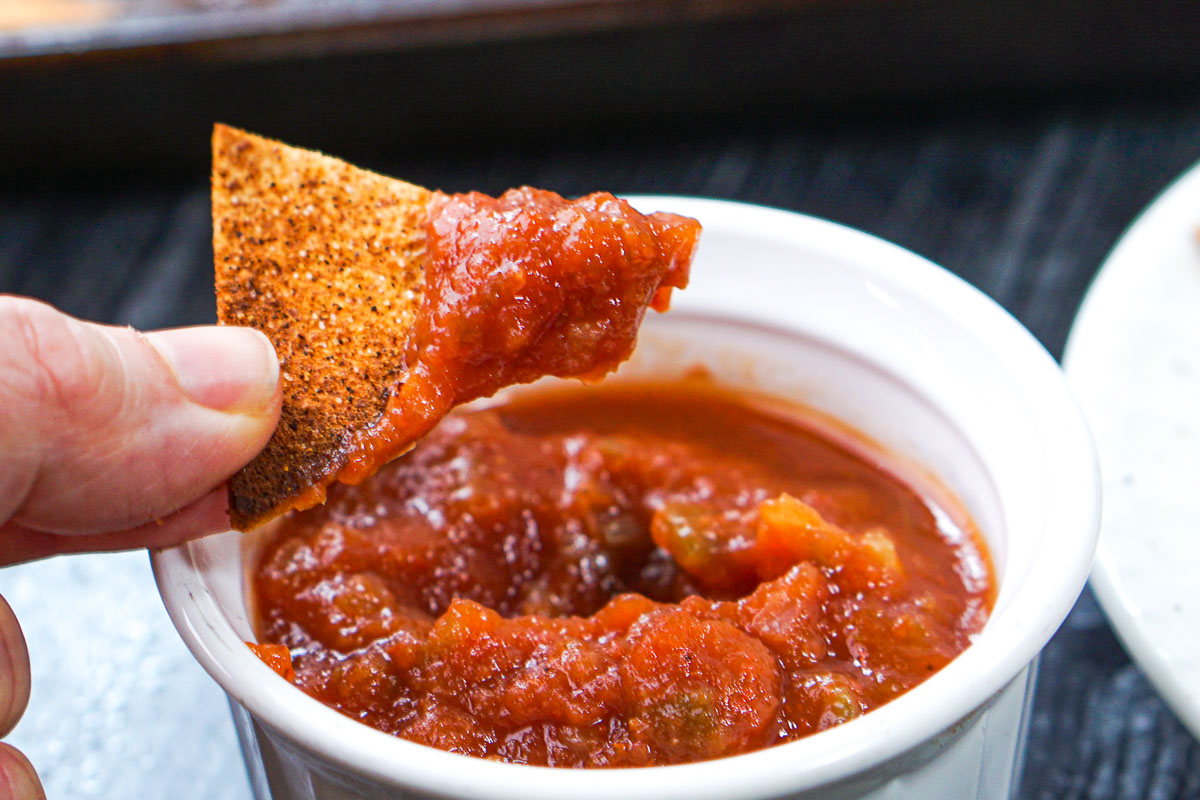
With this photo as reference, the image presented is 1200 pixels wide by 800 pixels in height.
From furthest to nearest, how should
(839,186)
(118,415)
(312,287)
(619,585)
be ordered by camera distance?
(839,186) → (619,585) → (312,287) → (118,415)

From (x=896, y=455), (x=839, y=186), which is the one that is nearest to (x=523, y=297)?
(x=896, y=455)

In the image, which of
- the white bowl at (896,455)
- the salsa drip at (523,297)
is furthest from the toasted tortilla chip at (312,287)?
the white bowl at (896,455)

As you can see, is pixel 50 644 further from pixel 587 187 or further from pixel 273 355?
pixel 587 187

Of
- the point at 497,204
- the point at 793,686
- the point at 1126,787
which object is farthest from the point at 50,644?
the point at 1126,787

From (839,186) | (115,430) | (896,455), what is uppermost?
(115,430)

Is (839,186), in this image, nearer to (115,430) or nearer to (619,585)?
(619,585)

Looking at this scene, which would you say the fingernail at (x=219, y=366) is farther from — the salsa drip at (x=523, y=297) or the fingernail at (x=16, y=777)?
the fingernail at (x=16, y=777)
